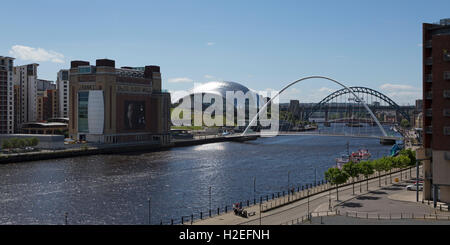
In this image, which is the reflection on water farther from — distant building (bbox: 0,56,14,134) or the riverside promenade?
distant building (bbox: 0,56,14,134)

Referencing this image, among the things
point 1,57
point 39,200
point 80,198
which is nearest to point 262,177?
point 80,198

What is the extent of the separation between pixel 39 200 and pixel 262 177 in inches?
1131

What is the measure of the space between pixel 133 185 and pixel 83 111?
58226mm

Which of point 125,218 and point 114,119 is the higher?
point 114,119

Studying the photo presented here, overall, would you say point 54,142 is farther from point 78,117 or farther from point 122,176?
point 122,176

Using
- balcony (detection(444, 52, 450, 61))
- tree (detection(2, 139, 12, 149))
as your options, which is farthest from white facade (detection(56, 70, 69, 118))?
balcony (detection(444, 52, 450, 61))

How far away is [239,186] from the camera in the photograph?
5306 centimetres

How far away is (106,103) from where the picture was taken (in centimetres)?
10344

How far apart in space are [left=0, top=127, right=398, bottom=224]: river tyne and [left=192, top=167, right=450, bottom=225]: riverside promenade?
19.9 feet

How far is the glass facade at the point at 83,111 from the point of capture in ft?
344

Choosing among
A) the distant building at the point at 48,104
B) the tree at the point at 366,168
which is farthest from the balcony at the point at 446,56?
the distant building at the point at 48,104

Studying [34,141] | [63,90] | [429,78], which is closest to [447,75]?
[429,78]
